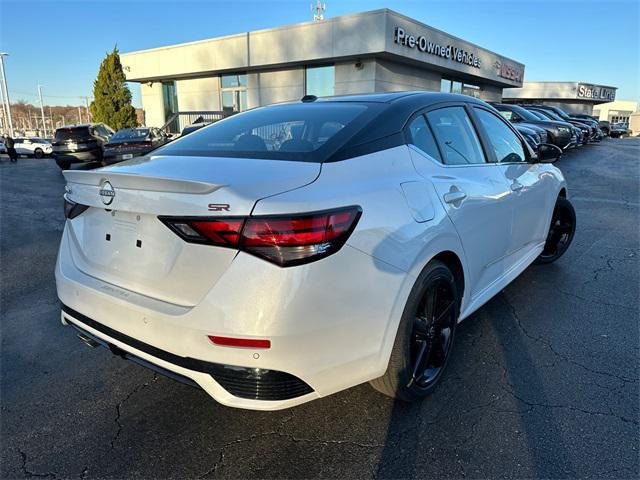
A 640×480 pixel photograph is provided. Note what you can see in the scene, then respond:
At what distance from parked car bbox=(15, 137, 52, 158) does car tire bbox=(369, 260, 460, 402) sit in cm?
4009

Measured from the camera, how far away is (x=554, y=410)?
2355 millimetres

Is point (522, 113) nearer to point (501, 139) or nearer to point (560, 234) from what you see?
point (560, 234)

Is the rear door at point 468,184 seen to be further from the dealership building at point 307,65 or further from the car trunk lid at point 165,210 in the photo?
the dealership building at point 307,65

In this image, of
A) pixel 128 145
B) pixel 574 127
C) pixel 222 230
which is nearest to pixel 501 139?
pixel 222 230

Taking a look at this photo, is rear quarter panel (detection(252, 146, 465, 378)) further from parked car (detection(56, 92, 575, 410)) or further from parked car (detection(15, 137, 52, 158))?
parked car (detection(15, 137, 52, 158))

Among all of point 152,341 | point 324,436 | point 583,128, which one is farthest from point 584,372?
point 583,128

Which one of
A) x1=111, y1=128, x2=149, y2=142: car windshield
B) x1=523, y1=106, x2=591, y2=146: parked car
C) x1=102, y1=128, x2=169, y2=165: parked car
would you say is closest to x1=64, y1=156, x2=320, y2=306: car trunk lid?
x1=102, y1=128, x2=169, y2=165: parked car

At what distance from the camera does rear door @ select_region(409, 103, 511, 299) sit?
8.10 feet

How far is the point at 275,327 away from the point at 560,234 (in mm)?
4133

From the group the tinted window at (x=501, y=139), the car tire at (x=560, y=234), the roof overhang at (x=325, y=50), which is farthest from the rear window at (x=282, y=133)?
the roof overhang at (x=325, y=50)

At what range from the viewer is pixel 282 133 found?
103 inches

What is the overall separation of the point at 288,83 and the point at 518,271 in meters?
19.4

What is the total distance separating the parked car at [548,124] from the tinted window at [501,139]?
455 inches

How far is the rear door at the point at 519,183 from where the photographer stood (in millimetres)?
3316
